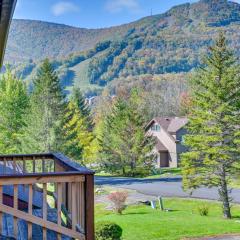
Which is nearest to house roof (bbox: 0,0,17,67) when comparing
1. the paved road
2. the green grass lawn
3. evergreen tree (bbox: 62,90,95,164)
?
the green grass lawn

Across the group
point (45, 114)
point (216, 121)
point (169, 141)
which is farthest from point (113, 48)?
point (216, 121)

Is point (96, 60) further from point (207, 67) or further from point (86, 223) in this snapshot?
point (86, 223)

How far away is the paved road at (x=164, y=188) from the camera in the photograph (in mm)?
22688

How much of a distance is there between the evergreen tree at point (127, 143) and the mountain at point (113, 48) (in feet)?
217

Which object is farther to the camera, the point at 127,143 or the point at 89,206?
the point at 127,143

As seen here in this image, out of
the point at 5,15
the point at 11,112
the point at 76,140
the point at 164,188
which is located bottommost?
the point at 164,188

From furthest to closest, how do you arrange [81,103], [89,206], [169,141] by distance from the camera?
1. [81,103]
2. [169,141]
3. [89,206]

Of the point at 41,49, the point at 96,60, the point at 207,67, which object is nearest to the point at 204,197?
the point at 207,67

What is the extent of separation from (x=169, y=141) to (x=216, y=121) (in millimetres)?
20070

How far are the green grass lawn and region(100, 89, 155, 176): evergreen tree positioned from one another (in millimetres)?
12497

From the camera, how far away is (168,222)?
15062mm

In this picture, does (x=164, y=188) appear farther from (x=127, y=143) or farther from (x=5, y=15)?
(x=5, y=15)

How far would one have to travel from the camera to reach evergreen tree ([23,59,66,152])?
83.8 feet

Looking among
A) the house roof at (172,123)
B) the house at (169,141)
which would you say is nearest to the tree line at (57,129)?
the house at (169,141)
